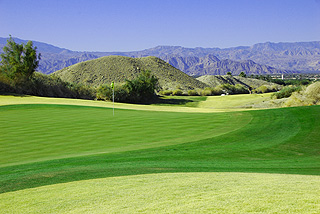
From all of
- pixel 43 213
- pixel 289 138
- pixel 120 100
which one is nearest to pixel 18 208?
pixel 43 213

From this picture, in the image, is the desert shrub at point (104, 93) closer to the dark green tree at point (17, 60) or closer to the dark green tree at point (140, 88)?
the dark green tree at point (140, 88)

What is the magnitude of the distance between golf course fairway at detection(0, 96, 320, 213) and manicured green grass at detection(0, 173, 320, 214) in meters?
0.02

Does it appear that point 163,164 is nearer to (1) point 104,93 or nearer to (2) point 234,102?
(2) point 234,102

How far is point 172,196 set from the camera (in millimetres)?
6484

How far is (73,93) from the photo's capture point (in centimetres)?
5475

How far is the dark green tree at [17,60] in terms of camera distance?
44312 mm

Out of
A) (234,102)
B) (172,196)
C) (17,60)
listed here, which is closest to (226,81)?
(234,102)

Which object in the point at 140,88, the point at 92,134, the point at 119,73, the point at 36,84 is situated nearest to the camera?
the point at 92,134

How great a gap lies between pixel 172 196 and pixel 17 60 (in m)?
43.9

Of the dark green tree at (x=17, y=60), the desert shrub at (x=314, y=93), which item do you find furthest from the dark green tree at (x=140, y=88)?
the desert shrub at (x=314, y=93)

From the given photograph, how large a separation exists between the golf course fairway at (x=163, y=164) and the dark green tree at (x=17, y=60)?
82.9ft

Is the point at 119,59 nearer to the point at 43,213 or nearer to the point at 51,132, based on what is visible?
the point at 51,132

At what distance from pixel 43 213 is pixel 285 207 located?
4.26 metres

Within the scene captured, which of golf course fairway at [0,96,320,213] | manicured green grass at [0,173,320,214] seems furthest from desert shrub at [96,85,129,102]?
manicured green grass at [0,173,320,214]
